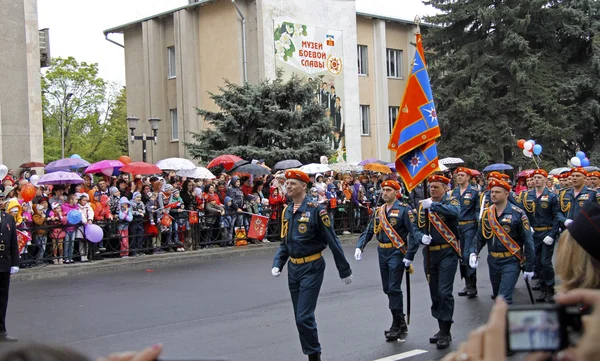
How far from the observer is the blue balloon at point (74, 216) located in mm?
15756

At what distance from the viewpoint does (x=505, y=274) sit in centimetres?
899

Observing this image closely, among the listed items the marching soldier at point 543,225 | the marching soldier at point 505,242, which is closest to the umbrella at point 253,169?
the marching soldier at point 543,225

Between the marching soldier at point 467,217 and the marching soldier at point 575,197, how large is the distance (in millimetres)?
1412

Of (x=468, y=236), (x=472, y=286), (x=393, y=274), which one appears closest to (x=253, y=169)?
(x=468, y=236)

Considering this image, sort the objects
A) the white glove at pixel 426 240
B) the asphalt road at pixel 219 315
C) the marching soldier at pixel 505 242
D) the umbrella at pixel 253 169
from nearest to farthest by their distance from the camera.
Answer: the asphalt road at pixel 219 315
the white glove at pixel 426 240
the marching soldier at pixel 505 242
the umbrella at pixel 253 169

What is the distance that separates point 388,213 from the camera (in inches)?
360

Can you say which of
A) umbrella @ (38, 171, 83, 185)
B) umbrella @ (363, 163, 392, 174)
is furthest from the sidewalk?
umbrella @ (363, 163, 392, 174)

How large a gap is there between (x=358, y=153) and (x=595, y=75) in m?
12.8

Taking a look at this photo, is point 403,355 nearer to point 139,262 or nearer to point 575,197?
point 575,197

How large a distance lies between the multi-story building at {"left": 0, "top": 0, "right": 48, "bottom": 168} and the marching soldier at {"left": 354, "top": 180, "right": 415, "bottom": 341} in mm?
20208

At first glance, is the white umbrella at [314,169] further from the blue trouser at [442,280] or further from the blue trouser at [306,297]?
the blue trouser at [306,297]

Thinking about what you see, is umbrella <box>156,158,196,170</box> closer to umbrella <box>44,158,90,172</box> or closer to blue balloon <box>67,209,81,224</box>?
umbrella <box>44,158,90,172</box>

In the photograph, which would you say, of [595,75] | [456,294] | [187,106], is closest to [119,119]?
[187,106]

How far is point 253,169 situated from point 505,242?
13177 millimetres
